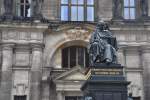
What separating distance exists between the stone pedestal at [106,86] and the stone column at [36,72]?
11.7 m

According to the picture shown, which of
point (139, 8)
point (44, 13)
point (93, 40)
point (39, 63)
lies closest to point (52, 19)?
point (44, 13)

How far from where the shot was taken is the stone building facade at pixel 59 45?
1039 inches

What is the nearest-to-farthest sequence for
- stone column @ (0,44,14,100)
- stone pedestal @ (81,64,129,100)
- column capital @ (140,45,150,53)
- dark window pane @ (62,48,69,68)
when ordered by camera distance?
stone pedestal @ (81,64,129,100), stone column @ (0,44,14,100), column capital @ (140,45,150,53), dark window pane @ (62,48,69,68)

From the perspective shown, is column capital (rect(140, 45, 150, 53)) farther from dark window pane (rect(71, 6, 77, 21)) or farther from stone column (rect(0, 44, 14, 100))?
stone column (rect(0, 44, 14, 100))

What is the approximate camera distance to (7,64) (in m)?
26.4

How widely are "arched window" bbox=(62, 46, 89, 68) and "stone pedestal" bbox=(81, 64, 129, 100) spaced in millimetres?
13500

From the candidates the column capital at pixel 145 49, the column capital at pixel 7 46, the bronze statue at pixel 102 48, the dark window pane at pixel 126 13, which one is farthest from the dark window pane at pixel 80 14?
the bronze statue at pixel 102 48

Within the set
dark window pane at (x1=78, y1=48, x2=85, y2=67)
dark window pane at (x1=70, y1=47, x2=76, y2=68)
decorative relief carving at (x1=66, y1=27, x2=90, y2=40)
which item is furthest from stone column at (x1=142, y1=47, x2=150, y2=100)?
dark window pane at (x1=70, y1=47, x2=76, y2=68)

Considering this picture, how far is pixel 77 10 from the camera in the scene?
93.6 feet

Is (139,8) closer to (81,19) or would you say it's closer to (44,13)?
(81,19)

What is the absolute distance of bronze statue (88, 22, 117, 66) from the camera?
49.5 ft

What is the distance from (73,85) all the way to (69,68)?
5.22 ft

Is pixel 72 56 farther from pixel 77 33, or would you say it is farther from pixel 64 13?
pixel 64 13

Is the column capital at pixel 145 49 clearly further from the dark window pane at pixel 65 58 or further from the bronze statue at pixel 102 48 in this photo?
the bronze statue at pixel 102 48
